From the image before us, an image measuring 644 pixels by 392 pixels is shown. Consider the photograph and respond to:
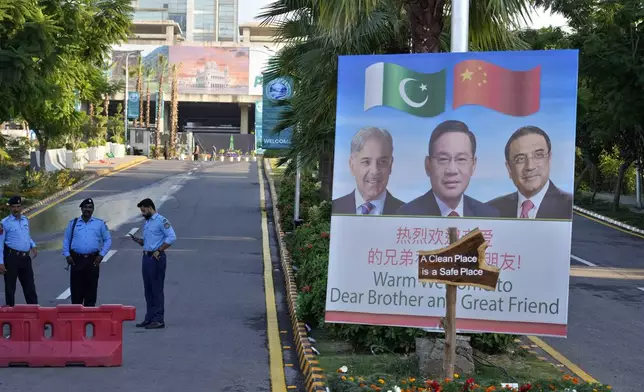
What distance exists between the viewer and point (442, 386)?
7.59 m

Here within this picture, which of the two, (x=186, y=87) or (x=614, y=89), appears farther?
(x=186, y=87)

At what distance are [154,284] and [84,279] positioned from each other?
0.92 m

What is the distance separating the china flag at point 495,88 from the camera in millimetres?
7695

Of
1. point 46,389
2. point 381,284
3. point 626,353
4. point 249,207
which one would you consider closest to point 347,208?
point 381,284

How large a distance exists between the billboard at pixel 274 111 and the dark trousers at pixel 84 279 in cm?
927

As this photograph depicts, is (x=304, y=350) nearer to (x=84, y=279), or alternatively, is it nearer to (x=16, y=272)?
(x=84, y=279)

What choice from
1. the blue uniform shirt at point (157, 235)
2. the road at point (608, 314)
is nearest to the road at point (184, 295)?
the blue uniform shirt at point (157, 235)

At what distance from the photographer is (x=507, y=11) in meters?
10.7

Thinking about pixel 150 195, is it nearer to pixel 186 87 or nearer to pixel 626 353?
pixel 626 353

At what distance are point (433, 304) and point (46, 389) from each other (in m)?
4.01

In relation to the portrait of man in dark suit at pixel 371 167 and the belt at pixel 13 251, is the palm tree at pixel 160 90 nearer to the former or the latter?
the belt at pixel 13 251

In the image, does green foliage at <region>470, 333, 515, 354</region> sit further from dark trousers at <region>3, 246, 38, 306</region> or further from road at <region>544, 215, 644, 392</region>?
dark trousers at <region>3, 246, 38, 306</region>

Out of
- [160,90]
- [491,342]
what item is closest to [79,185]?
→ [491,342]

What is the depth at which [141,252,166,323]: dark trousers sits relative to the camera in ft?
41.0
